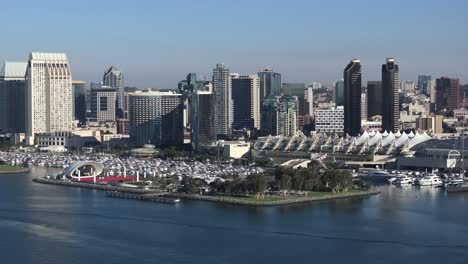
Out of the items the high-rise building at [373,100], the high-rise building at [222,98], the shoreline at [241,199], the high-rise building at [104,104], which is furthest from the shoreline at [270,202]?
the high-rise building at [104,104]

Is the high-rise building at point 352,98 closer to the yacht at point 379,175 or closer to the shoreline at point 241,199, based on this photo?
the yacht at point 379,175

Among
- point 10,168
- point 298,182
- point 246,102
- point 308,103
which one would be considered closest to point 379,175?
point 298,182

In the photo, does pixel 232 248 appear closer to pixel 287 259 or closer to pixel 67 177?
pixel 287 259

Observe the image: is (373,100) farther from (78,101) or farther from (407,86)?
(407,86)

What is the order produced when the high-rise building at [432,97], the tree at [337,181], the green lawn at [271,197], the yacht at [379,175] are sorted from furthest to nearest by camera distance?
the high-rise building at [432,97], the yacht at [379,175], the tree at [337,181], the green lawn at [271,197]

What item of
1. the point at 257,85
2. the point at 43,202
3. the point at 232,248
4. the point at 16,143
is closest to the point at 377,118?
the point at 257,85

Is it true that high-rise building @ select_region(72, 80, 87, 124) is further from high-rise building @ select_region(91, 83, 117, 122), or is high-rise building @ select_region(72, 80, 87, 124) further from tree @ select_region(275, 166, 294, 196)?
tree @ select_region(275, 166, 294, 196)
